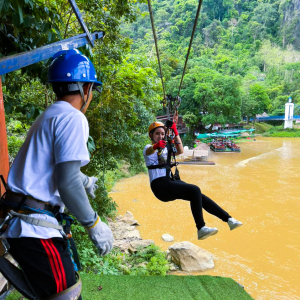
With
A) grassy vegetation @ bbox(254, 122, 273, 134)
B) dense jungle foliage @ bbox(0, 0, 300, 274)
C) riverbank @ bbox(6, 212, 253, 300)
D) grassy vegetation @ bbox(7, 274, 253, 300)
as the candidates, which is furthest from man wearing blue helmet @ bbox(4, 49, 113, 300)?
grassy vegetation @ bbox(254, 122, 273, 134)

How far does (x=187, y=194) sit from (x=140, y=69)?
4384 mm

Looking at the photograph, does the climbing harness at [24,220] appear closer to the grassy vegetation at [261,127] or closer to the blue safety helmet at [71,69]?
the blue safety helmet at [71,69]

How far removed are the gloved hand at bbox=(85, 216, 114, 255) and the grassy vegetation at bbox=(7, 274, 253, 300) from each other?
6.49 ft

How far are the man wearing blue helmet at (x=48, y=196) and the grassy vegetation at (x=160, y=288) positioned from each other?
202 cm

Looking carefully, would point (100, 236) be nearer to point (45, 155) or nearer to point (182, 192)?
point (45, 155)

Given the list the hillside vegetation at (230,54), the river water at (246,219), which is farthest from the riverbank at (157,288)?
the hillside vegetation at (230,54)

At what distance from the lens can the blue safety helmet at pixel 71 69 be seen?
1142 millimetres

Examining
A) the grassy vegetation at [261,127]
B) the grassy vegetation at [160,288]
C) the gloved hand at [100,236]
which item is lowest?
the grassy vegetation at [261,127]

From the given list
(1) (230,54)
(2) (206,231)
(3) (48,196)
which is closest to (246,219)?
(2) (206,231)

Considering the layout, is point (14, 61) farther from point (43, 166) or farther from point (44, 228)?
point (44, 228)

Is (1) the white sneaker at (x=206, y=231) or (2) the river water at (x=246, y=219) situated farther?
(2) the river water at (x=246, y=219)

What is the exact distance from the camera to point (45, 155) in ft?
3.34

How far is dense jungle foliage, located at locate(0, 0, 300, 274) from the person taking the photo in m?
2.34

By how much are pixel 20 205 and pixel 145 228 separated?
831cm
